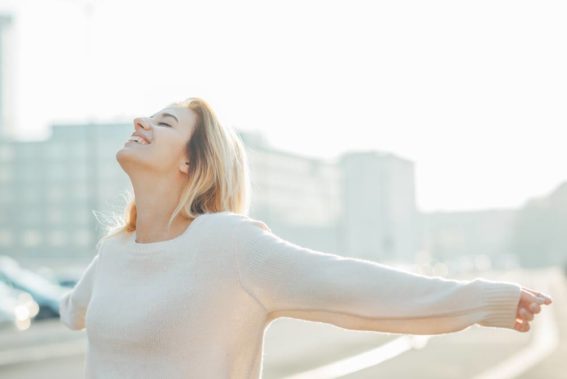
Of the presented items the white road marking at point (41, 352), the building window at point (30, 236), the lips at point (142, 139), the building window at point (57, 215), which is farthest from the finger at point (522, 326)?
the building window at point (30, 236)

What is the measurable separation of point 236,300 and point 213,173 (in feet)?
1.54

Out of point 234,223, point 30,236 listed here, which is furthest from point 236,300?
point 30,236

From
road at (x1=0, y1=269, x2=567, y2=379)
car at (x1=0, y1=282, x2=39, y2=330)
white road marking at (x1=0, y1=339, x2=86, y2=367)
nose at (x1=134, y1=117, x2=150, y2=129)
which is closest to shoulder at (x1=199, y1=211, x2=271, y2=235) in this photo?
nose at (x1=134, y1=117, x2=150, y2=129)

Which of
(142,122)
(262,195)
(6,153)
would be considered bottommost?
(262,195)

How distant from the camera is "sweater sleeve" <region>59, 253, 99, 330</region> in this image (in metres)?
3.66

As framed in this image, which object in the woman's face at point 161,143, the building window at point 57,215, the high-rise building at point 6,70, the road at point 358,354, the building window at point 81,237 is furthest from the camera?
the high-rise building at point 6,70

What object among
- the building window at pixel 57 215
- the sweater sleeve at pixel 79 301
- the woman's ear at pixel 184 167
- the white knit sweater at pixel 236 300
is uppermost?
the woman's ear at pixel 184 167

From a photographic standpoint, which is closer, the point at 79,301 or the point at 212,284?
the point at 212,284

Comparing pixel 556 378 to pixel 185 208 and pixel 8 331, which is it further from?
pixel 8 331

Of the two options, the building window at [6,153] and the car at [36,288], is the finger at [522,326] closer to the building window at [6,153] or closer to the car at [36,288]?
the car at [36,288]

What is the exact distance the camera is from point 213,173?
3.35 meters

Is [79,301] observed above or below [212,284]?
below

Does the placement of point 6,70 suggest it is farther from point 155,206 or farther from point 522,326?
point 522,326

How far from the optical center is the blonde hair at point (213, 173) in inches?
131
